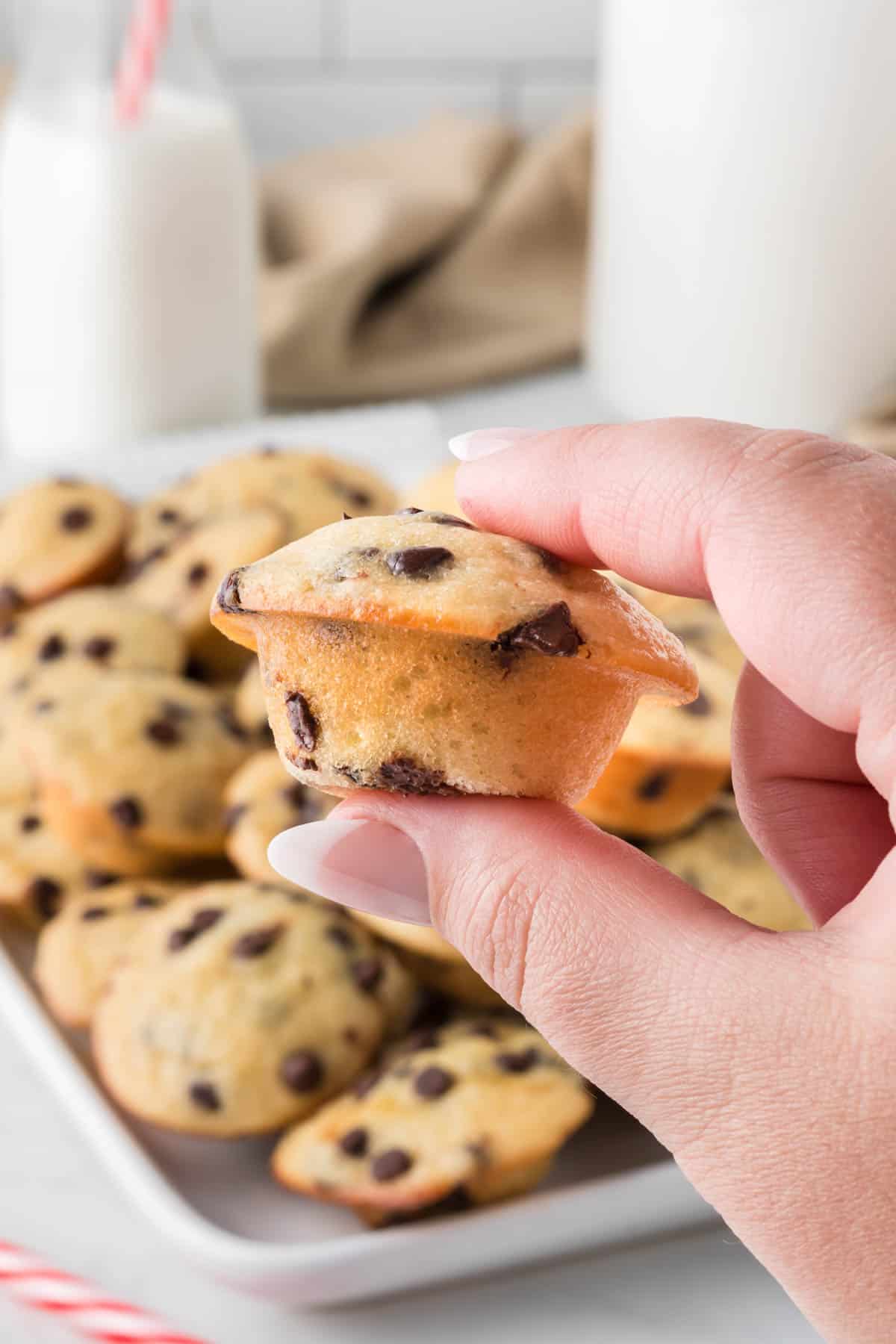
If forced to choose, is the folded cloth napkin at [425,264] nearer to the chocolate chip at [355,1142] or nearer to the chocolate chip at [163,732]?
the chocolate chip at [163,732]

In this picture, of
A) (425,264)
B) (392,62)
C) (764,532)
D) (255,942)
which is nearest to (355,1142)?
(255,942)

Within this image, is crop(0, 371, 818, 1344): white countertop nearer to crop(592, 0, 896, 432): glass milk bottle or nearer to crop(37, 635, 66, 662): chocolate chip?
crop(37, 635, 66, 662): chocolate chip

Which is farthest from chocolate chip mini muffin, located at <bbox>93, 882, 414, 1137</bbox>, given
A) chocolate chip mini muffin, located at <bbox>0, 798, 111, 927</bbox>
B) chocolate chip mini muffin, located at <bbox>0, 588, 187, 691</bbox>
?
chocolate chip mini muffin, located at <bbox>0, 588, 187, 691</bbox>

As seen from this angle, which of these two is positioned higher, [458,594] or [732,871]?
[458,594]

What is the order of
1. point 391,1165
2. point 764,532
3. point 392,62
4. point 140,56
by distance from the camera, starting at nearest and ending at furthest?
point 764,532, point 391,1165, point 140,56, point 392,62

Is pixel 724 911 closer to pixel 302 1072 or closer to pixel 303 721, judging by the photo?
pixel 303 721

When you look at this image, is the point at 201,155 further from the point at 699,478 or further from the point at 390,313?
the point at 699,478
